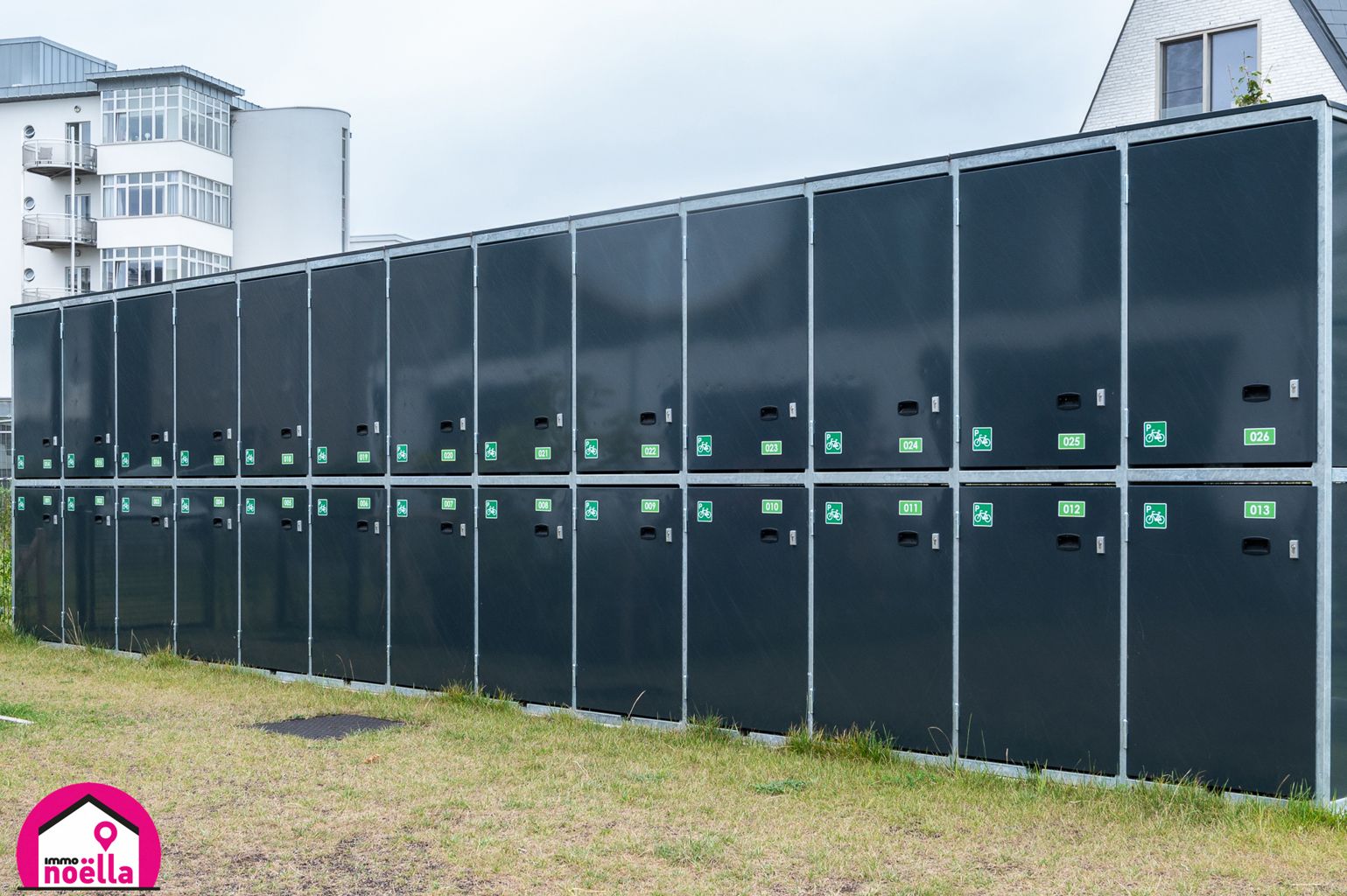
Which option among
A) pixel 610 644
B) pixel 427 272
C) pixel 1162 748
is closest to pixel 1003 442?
pixel 1162 748

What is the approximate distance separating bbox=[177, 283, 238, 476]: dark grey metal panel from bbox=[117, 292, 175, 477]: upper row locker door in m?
0.14

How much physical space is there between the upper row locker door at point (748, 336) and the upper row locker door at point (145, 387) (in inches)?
209

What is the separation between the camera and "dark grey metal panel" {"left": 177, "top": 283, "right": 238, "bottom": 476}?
10797 millimetres

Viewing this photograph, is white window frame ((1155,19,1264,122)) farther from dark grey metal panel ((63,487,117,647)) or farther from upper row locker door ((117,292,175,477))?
dark grey metal panel ((63,487,117,647))

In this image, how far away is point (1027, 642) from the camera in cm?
649

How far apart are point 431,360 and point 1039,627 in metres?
4.58

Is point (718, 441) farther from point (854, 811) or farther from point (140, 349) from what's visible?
point (140, 349)

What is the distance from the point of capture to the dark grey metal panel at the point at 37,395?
1243 centimetres

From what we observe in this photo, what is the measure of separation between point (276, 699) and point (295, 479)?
6.02 feet

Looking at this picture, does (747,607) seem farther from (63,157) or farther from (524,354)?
(63,157)

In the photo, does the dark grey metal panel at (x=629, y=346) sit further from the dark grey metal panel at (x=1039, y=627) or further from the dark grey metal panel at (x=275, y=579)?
the dark grey metal panel at (x=275, y=579)

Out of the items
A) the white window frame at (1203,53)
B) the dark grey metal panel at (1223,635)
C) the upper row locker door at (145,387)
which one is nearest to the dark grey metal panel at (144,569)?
the upper row locker door at (145,387)

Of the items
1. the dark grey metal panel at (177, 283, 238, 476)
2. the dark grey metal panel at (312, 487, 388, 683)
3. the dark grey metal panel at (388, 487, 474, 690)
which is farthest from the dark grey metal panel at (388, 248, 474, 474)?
Answer: the dark grey metal panel at (177, 283, 238, 476)

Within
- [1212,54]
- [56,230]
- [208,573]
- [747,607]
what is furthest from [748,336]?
[56,230]
